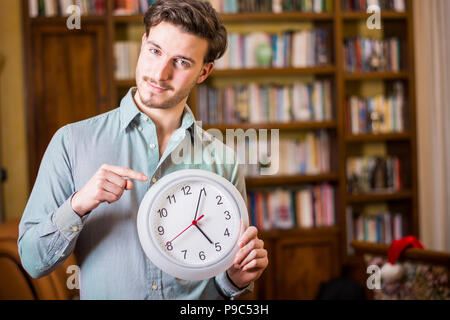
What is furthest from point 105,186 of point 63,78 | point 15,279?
point 15,279

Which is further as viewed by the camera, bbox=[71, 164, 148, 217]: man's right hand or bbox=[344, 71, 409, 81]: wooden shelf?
bbox=[344, 71, 409, 81]: wooden shelf

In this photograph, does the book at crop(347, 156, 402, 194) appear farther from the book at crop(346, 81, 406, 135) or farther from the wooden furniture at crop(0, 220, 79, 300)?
the wooden furniture at crop(0, 220, 79, 300)

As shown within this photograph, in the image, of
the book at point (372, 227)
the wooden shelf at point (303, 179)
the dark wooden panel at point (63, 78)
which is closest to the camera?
the dark wooden panel at point (63, 78)

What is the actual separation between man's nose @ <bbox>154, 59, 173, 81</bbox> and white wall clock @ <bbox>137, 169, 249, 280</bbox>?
0.13m

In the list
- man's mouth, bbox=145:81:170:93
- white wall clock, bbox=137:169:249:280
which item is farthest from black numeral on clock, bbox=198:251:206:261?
man's mouth, bbox=145:81:170:93

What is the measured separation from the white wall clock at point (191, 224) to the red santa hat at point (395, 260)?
1.98ft

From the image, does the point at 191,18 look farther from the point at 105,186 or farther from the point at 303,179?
the point at 303,179

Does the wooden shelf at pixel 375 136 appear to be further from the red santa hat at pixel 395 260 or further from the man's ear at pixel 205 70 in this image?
the man's ear at pixel 205 70

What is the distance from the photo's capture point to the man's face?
623mm

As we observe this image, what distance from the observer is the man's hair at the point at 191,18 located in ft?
2.05

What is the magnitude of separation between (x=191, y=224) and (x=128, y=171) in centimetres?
11

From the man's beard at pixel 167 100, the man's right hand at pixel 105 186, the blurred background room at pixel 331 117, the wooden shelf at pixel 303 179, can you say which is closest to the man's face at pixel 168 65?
the man's beard at pixel 167 100

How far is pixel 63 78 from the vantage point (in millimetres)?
942
